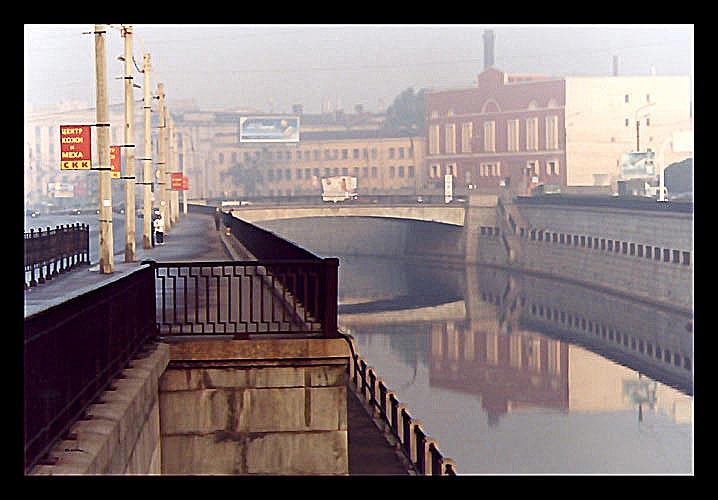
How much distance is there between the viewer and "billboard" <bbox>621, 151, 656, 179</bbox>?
10200 centimetres

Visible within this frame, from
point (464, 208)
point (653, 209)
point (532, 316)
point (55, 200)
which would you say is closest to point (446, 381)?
point (532, 316)

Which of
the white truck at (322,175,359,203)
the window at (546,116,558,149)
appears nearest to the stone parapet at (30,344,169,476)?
the white truck at (322,175,359,203)

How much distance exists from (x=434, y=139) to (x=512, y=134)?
1412 centimetres

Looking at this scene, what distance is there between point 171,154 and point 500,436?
44.6 meters

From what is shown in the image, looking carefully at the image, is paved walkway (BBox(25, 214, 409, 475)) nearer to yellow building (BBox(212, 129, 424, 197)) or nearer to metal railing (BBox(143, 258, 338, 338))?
metal railing (BBox(143, 258, 338, 338))

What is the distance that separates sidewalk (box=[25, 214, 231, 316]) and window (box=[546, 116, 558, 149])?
67155mm

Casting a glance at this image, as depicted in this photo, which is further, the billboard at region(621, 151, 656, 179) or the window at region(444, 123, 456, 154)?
the window at region(444, 123, 456, 154)

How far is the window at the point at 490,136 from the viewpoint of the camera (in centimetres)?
12612

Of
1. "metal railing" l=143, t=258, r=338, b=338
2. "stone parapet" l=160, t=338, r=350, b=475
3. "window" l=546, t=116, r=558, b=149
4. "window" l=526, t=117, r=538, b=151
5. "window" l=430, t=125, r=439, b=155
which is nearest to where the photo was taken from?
"stone parapet" l=160, t=338, r=350, b=475

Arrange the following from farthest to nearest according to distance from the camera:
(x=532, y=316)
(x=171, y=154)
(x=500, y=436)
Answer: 1. (x=171, y=154)
2. (x=532, y=316)
3. (x=500, y=436)

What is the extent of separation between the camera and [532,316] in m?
68.8
